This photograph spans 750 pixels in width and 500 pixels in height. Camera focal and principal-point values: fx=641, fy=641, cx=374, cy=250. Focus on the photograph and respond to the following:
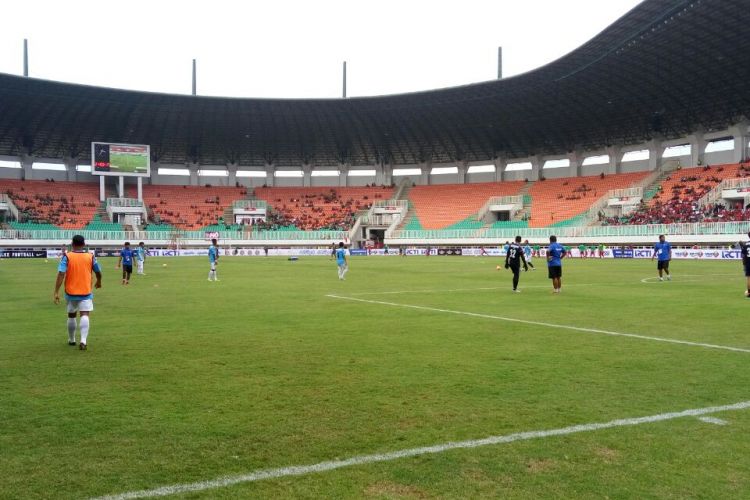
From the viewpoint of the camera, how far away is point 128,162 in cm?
7600

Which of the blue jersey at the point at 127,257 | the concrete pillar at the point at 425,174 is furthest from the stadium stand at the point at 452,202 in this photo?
the blue jersey at the point at 127,257

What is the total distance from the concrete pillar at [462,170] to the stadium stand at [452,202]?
2627 millimetres

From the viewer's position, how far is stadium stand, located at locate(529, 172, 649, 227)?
7044cm

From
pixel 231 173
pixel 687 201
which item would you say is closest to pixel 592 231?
pixel 687 201

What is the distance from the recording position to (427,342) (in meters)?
11.4

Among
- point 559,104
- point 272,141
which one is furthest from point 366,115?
point 559,104

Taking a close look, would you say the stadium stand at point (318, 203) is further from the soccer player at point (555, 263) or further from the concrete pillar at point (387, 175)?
the soccer player at point (555, 263)

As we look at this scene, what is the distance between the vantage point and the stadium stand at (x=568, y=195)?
70438mm

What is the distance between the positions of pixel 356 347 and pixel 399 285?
1470 cm

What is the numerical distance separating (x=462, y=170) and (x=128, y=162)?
44539mm

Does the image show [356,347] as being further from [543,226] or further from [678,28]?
[543,226]

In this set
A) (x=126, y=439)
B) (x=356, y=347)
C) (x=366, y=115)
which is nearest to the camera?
(x=126, y=439)

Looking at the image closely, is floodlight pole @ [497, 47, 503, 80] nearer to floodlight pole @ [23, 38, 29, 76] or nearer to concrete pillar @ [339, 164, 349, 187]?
concrete pillar @ [339, 164, 349, 187]

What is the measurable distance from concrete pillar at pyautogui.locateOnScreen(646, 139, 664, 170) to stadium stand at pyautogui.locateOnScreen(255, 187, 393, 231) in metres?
34.4
